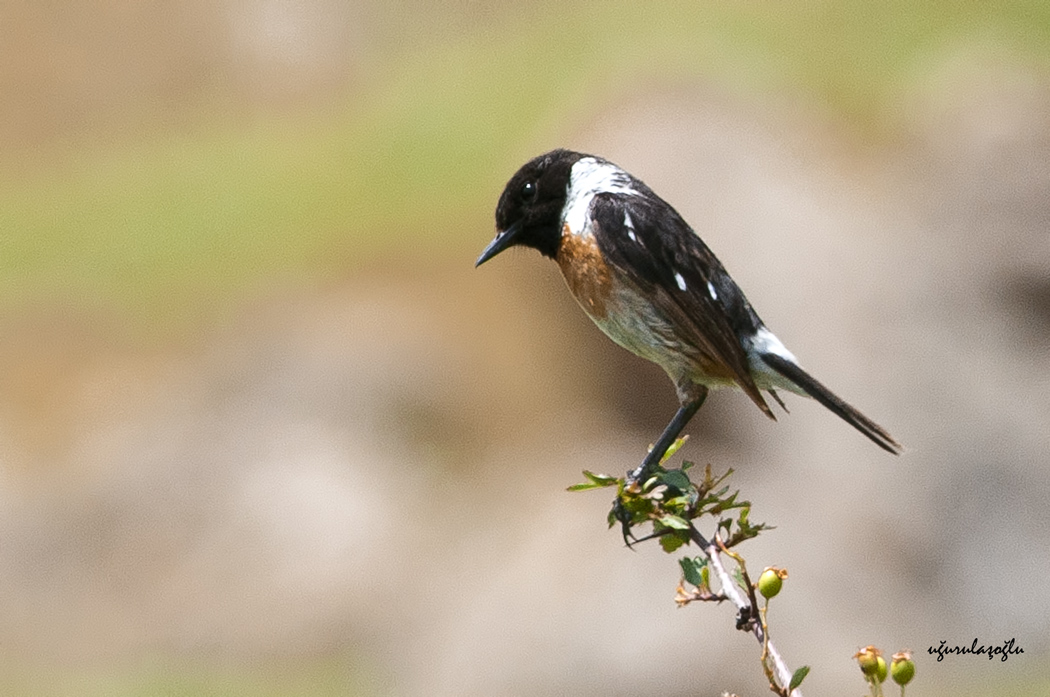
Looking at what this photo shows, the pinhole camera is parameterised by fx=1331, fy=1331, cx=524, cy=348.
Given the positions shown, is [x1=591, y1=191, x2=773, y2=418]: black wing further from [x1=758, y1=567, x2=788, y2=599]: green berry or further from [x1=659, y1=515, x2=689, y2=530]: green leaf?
[x1=758, y1=567, x2=788, y2=599]: green berry

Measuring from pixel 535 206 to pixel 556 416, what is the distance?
6705mm

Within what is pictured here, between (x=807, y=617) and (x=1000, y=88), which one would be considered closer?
(x=807, y=617)

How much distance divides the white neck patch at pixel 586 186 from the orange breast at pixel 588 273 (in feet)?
0.16

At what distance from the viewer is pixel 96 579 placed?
507 inches

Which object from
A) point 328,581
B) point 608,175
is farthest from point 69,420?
point 608,175

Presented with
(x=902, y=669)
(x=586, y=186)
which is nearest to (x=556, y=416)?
(x=586, y=186)

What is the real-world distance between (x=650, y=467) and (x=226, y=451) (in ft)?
30.8

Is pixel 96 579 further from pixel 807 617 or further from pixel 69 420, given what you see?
pixel 807 617

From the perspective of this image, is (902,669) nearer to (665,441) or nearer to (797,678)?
(797,678)

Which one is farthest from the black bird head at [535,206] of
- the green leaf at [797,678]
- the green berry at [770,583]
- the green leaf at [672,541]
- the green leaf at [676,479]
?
the green leaf at [797,678]

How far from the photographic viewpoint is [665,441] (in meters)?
4.97

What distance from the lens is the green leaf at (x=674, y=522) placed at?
3.70 metres

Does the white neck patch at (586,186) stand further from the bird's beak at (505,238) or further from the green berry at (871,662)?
the green berry at (871,662)

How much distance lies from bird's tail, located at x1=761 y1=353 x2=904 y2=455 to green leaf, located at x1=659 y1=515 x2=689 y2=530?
1.24 m
